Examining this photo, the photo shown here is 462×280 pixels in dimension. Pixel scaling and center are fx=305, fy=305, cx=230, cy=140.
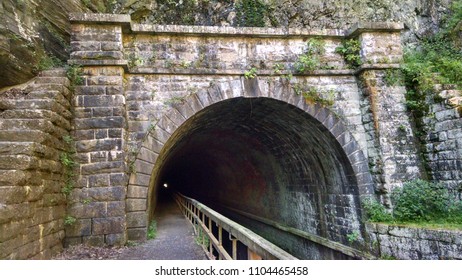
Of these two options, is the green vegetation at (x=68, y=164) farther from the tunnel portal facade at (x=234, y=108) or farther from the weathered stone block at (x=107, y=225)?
the weathered stone block at (x=107, y=225)

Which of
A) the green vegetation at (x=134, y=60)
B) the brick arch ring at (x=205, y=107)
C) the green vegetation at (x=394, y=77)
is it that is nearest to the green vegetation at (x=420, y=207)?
the brick arch ring at (x=205, y=107)

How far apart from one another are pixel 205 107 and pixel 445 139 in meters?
5.31

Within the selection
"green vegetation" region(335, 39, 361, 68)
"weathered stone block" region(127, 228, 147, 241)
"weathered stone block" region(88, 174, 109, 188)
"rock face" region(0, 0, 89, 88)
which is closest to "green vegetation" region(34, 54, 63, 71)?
"rock face" region(0, 0, 89, 88)

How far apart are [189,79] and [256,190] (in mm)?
7199

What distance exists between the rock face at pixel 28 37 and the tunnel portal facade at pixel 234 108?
825 millimetres

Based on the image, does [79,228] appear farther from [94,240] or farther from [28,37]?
[28,37]

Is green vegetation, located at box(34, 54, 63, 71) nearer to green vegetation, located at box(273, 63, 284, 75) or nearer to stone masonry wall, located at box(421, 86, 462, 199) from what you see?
green vegetation, located at box(273, 63, 284, 75)

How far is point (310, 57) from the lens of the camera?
7578mm

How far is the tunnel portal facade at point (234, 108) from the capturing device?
6.03 metres

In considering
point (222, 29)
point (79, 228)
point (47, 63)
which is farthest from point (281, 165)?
point (47, 63)

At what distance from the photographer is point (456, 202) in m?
6.25

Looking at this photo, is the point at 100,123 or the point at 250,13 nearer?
the point at 100,123
